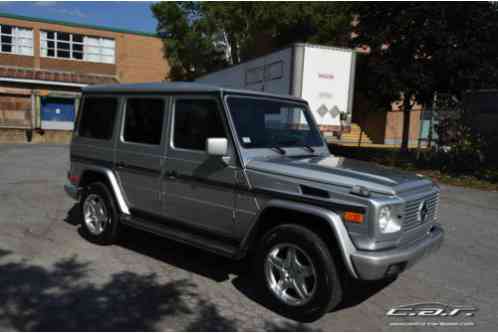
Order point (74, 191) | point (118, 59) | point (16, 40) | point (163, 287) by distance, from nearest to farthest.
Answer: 1. point (163, 287)
2. point (74, 191)
3. point (16, 40)
4. point (118, 59)

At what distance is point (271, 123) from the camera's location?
185 inches

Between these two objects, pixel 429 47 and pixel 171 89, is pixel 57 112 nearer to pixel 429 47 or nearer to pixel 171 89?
pixel 429 47

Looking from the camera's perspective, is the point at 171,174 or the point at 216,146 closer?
the point at 216,146

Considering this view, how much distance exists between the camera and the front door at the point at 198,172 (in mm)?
4250

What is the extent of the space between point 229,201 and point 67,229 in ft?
11.3

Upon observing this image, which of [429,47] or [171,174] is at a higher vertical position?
[429,47]

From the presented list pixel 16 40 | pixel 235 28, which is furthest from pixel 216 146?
pixel 16 40

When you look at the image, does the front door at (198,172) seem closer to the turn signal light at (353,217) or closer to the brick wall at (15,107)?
the turn signal light at (353,217)

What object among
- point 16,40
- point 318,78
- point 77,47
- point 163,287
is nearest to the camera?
point 163,287

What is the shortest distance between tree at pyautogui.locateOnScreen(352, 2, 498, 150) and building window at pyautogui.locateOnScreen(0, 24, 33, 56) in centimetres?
2630

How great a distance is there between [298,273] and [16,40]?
117 ft

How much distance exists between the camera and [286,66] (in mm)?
12469

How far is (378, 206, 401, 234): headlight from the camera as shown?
3443 millimetres

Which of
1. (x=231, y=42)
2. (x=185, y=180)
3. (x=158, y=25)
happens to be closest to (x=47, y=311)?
(x=185, y=180)
